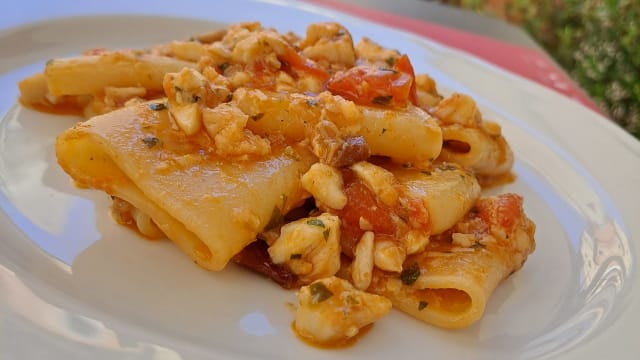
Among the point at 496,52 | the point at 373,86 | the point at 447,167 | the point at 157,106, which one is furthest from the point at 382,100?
the point at 496,52

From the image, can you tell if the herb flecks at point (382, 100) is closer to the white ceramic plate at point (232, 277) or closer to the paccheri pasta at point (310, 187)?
the paccheri pasta at point (310, 187)

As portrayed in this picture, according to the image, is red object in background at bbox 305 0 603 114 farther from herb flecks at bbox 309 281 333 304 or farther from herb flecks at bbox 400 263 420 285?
herb flecks at bbox 309 281 333 304

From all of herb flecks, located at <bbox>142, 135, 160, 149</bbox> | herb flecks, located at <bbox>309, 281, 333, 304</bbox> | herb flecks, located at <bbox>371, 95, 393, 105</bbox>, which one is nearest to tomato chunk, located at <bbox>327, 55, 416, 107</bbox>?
herb flecks, located at <bbox>371, 95, 393, 105</bbox>

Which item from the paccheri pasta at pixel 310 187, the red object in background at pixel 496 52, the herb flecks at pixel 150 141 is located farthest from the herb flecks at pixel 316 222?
the red object in background at pixel 496 52

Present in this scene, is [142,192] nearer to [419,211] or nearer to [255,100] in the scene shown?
[255,100]

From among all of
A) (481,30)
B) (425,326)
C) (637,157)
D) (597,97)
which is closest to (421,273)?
(425,326)
